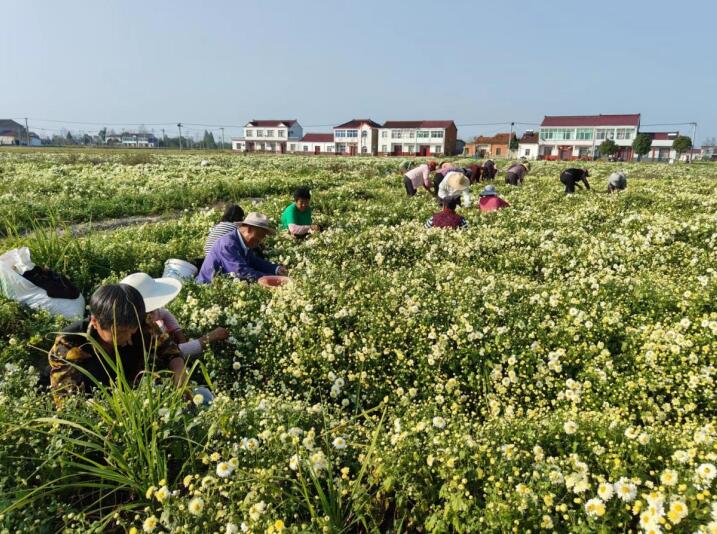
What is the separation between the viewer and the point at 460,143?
384 feet

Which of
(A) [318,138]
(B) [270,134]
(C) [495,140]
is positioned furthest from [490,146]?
(B) [270,134]

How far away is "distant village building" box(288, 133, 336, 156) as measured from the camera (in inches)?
4537

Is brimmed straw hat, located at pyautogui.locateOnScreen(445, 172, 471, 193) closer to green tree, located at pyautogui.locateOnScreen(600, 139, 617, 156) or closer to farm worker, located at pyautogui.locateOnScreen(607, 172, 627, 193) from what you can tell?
farm worker, located at pyautogui.locateOnScreen(607, 172, 627, 193)

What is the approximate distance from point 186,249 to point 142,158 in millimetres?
31314

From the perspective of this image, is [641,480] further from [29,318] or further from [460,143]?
[460,143]

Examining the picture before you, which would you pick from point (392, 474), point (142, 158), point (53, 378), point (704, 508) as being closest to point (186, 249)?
point (53, 378)

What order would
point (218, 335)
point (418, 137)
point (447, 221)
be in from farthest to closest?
point (418, 137) < point (447, 221) < point (218, 335)

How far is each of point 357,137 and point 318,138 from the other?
11.9 metres

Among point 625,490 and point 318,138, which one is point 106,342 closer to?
point 625,490

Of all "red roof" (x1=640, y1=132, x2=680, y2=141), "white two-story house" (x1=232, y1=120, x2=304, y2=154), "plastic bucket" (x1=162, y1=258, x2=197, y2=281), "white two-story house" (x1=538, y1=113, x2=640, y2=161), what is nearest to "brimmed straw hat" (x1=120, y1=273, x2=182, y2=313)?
"plastic bucket" (x1=162, y1=258, x2=197, y2=281)

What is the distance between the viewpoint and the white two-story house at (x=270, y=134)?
12269 centimetres

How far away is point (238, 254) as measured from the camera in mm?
7016

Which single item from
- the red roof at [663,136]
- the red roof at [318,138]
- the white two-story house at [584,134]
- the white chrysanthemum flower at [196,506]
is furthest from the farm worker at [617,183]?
the red roof at [318,138]

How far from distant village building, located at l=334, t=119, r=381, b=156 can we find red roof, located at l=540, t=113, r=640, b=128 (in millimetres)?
36913
